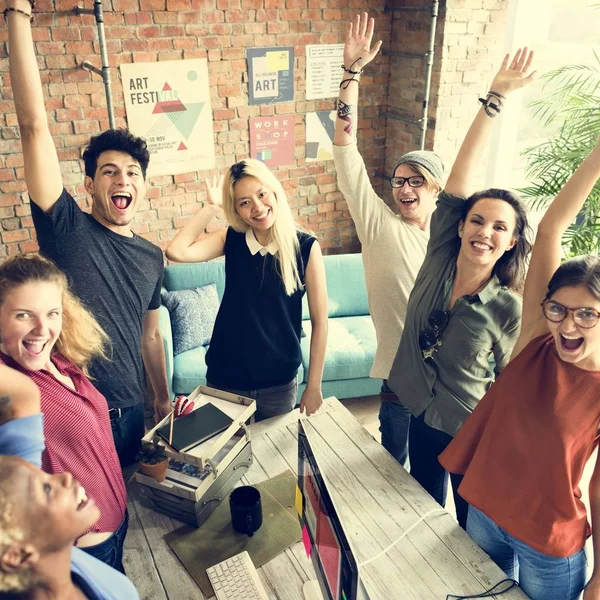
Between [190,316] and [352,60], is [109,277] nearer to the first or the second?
[352,60]

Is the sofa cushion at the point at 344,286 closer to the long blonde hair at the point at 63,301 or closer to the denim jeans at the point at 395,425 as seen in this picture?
the denim jeans at the point at 395,425

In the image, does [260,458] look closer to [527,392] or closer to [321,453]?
[321,453]

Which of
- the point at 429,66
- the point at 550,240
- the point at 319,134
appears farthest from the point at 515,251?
the point at 319,134

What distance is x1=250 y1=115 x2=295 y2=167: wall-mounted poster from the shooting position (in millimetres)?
3902

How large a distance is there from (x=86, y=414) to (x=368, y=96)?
3.55m

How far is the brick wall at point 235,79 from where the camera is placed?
3.27 m

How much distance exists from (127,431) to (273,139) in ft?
8.86

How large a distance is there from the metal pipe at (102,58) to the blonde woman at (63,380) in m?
2.12

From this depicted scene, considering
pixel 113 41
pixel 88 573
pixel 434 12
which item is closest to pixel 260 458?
pixel 88 573

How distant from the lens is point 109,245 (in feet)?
5.72

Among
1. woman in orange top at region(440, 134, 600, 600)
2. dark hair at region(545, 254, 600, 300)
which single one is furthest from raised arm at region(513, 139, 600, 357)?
dark hair at region(545, 254, 600, 300)

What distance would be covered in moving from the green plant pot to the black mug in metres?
0.20

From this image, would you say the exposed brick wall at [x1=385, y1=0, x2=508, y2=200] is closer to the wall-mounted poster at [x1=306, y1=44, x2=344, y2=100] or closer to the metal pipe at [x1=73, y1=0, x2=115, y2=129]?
the wall-mounted poster at [x1=306, y1=44, x2=344, y2=100]

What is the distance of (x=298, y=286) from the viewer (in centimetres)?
199
